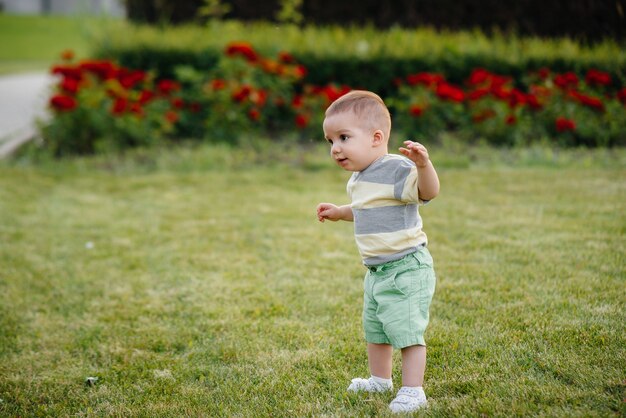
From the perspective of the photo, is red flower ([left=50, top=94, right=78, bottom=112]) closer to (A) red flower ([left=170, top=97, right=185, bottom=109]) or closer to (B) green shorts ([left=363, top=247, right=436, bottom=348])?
(A) red flower ([left=170, top=97, right=185, bottom=109])

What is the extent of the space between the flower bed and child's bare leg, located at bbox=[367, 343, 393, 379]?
5271 millimetres

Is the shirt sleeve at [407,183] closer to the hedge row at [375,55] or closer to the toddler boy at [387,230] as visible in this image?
the toddler boy at [387,230]

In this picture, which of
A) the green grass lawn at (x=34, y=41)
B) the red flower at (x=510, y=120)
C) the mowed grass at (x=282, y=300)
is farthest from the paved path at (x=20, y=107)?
the red flower at (x=510, y=120)

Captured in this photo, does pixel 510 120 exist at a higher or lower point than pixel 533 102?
lower

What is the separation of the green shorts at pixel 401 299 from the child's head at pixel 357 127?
1.49 ft

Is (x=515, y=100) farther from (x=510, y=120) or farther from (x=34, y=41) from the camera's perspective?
(x=34, y=41)

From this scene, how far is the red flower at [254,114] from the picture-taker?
317 inches

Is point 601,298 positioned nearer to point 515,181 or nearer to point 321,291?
point 321,291

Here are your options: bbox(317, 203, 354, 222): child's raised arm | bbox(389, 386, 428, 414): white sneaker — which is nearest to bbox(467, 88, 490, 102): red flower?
bbox(317, 203, 354, 222): child's raised arm

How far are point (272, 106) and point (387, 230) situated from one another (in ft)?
20.2

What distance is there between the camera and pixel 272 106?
28.3ft

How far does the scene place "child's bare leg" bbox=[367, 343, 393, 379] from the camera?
9.28ft

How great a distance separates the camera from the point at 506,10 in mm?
11070

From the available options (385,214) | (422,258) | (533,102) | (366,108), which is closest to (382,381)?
(422,258)
